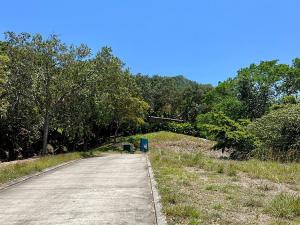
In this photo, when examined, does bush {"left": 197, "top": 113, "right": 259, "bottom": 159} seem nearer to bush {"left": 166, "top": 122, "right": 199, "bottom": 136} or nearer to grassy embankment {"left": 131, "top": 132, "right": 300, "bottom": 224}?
grassy embankment {"left": 131, "top": 132, "right": 300, "bottom": 224}

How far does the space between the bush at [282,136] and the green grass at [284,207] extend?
45.4 ft

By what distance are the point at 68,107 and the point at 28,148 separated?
390 inches

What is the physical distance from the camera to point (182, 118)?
8931cm

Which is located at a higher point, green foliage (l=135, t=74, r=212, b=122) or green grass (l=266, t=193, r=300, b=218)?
green foliage (l=135, t=74, r=212, b=122)

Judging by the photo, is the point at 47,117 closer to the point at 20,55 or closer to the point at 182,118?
the point at 20,55

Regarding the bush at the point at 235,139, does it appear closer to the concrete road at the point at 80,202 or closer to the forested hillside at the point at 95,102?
the forested hillside at the point at 95,102

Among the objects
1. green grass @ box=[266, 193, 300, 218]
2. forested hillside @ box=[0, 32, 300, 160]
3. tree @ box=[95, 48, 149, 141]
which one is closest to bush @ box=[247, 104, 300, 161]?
forested hillside @ box=[0, 32, 300, 160]

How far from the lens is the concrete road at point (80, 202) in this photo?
8.37 meters

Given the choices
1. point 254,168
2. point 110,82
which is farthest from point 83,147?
point 254,168

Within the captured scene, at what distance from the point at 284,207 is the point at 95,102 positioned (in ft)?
105

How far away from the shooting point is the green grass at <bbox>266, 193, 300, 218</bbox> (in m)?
7.94

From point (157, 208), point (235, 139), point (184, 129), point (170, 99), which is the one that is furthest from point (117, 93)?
point (157, 208)

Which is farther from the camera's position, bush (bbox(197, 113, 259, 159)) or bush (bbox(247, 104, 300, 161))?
bush (bbox(197, 113, 259, 159))

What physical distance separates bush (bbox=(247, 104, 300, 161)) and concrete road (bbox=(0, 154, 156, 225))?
35.7 ft
